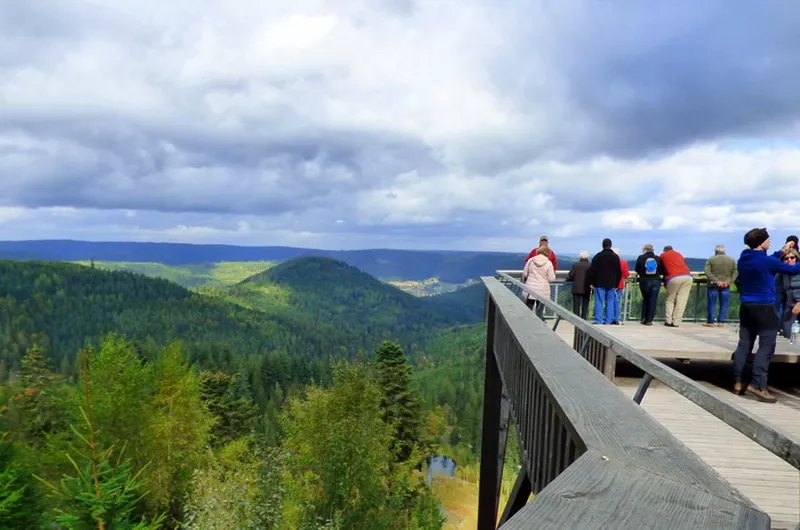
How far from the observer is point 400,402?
117 feet

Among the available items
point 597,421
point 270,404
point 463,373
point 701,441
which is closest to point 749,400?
point 701,441

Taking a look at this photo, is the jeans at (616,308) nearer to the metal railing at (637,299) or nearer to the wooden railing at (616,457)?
the metal railing at (637,299)

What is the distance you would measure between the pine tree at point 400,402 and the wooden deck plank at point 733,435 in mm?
28693

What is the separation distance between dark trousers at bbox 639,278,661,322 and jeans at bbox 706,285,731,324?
124cm

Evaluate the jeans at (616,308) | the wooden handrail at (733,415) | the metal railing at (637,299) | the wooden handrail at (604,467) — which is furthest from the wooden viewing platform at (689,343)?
the wooden handrail at (733,415)

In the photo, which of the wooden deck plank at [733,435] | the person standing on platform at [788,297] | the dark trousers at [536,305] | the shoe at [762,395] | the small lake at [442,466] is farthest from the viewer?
the small lake at [442,466]

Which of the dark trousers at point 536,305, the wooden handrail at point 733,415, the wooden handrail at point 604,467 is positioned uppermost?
the wooden handrail at point 733,415

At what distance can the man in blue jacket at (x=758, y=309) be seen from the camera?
557 centimetres

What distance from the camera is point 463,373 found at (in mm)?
114938

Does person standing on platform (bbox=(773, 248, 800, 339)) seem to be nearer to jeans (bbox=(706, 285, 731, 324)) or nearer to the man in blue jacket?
jeans (bbox=(706, 285, 731, 324))

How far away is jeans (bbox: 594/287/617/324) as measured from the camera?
397 inches

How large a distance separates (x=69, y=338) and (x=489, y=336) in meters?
185

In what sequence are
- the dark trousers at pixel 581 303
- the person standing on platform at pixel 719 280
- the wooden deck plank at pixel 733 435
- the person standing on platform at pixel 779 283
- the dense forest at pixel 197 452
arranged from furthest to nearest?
the dense forest at pixel 197 452 → the dark trousers at pixel 581 303 → the person standing on platform at pixel 719 280 → the person standing on platform at pixel 779 283 → the wooden deck plank at pixel 733 435

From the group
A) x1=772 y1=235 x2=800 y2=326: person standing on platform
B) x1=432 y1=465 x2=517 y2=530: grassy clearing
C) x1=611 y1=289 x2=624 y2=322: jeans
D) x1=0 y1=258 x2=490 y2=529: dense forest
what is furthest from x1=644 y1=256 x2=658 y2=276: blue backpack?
x1=432 y1=465 x2=517 y2=530: grassy clearing
